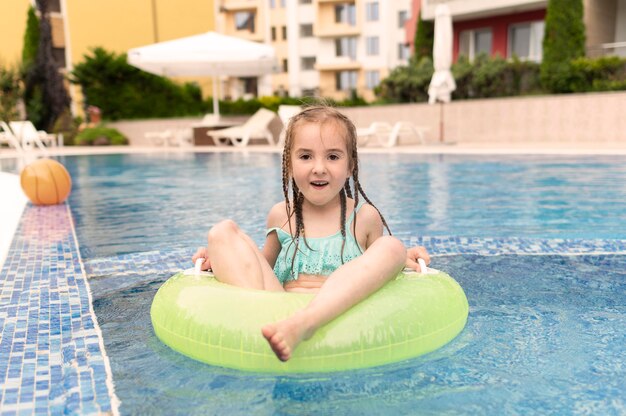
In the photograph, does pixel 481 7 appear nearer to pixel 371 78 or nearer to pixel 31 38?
pixel 31 38

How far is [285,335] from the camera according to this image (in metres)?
2.01

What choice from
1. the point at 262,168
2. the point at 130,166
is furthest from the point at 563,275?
the point at 130,166

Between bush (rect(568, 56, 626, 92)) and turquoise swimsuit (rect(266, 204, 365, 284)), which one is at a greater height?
bush (rect(568, 56, 626, 92))

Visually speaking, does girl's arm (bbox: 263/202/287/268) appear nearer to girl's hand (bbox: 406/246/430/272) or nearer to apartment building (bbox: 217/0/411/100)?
girl's hand (bbox: 406/246/430/272)

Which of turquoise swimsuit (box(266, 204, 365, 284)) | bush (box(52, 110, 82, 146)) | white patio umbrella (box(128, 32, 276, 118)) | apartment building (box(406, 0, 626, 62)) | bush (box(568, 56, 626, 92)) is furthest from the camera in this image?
bush (box(52, 110, 82, 146))

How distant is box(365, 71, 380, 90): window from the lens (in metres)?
45.4

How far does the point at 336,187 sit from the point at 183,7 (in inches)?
1249

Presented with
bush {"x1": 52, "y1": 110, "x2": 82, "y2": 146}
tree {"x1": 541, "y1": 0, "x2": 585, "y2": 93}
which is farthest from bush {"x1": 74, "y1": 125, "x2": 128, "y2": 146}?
tree {"x1": 541, "y1": 0, "x2": 585, "y2": 93}

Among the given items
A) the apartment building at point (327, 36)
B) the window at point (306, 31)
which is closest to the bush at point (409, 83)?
the apartment building at point (327, 36)

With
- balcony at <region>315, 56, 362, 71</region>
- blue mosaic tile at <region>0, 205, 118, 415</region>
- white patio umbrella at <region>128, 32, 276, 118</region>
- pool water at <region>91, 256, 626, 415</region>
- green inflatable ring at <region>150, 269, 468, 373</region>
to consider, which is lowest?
pool water at <region>91, 256, 626, 415</region>

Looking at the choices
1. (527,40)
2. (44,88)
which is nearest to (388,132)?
(527,40)

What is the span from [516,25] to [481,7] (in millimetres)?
2113

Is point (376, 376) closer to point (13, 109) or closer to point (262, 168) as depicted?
point (262, 168)

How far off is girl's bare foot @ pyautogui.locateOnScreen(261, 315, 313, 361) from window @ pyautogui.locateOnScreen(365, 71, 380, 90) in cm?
4438
